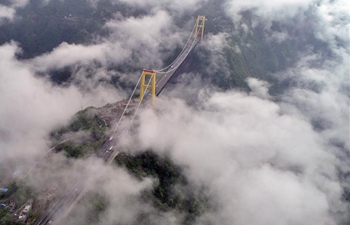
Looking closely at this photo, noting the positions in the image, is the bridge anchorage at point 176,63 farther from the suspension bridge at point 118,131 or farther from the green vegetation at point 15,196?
the green vegetation at point 15,196

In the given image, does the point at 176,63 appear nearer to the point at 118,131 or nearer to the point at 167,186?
the point at 118,131

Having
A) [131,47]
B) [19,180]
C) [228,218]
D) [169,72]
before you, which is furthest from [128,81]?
[19,180]

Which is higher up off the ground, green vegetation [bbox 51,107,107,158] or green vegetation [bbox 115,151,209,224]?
green vegetation [bbox 51,107,107,158]

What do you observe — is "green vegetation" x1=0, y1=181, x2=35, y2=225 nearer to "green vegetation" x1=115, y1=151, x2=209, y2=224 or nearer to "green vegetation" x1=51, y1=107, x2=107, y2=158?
"green vegetation" x1=51, y1=107, x2=107, y2=158

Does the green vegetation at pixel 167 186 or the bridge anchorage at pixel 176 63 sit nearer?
the green vegetation at pixel 167 186

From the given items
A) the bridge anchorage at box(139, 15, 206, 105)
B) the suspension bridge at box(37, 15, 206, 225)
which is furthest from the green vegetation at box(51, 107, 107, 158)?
the bridge anchorage at box(139, 15, 206, 105)

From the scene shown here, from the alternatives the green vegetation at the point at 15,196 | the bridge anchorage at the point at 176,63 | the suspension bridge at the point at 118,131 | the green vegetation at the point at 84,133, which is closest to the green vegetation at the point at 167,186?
the suspension bridge at the point at 118,131

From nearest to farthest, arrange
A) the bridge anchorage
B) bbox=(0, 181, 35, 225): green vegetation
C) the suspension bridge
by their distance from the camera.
A: 1. bbox=(0, 181, 35, 225): green vegetation
2. the suspension bridge
3. the bridge anchorage

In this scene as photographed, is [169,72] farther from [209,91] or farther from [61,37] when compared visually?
[61,37]

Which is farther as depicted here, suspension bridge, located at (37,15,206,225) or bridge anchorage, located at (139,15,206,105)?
bridge anchorage, located at (139,15,206,105)
